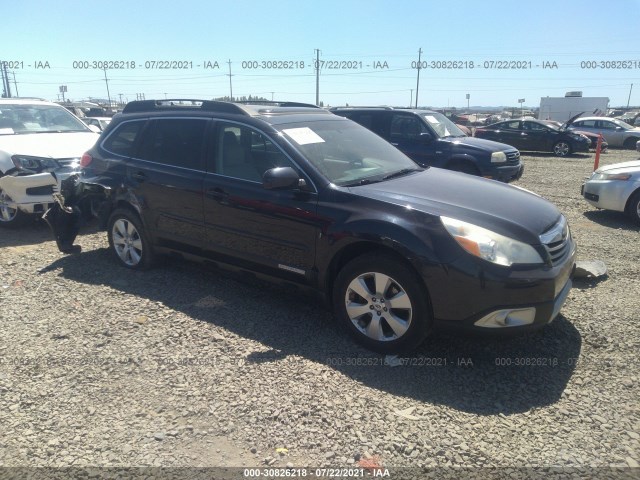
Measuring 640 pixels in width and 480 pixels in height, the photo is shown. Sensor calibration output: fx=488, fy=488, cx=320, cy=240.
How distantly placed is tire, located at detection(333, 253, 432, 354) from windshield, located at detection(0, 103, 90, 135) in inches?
258

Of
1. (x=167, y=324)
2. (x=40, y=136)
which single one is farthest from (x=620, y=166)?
(x=40, y=136)

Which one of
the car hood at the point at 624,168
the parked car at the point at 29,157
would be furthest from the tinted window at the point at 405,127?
the parked car at the point at 29,157

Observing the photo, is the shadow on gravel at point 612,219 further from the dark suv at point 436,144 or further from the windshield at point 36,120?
the windshield at point 36,120

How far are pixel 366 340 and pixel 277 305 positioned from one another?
111cm

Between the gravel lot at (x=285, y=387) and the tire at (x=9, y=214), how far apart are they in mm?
2517

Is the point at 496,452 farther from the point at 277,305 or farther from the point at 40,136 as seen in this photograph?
the point at 40,136

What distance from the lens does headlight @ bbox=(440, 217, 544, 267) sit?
124 inches

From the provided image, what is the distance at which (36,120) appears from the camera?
8.07 metres

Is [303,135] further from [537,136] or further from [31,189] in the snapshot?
[537,136]

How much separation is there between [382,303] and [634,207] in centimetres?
594

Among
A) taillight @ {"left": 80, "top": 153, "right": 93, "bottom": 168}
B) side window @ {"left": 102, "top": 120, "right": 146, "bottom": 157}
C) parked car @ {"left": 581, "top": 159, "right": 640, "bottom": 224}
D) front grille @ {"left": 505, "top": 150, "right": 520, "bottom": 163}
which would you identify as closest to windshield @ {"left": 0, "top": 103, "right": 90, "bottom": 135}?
taillight @ {"left": 80, "top": 153, "right": 93, "bottom": 168}

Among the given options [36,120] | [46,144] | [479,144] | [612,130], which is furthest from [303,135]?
[612,130]

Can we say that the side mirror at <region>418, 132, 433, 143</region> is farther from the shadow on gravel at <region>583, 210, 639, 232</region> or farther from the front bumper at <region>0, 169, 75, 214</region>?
the front bumper at <region>0, 169, 75, 214</region>

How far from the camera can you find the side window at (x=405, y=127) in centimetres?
984
